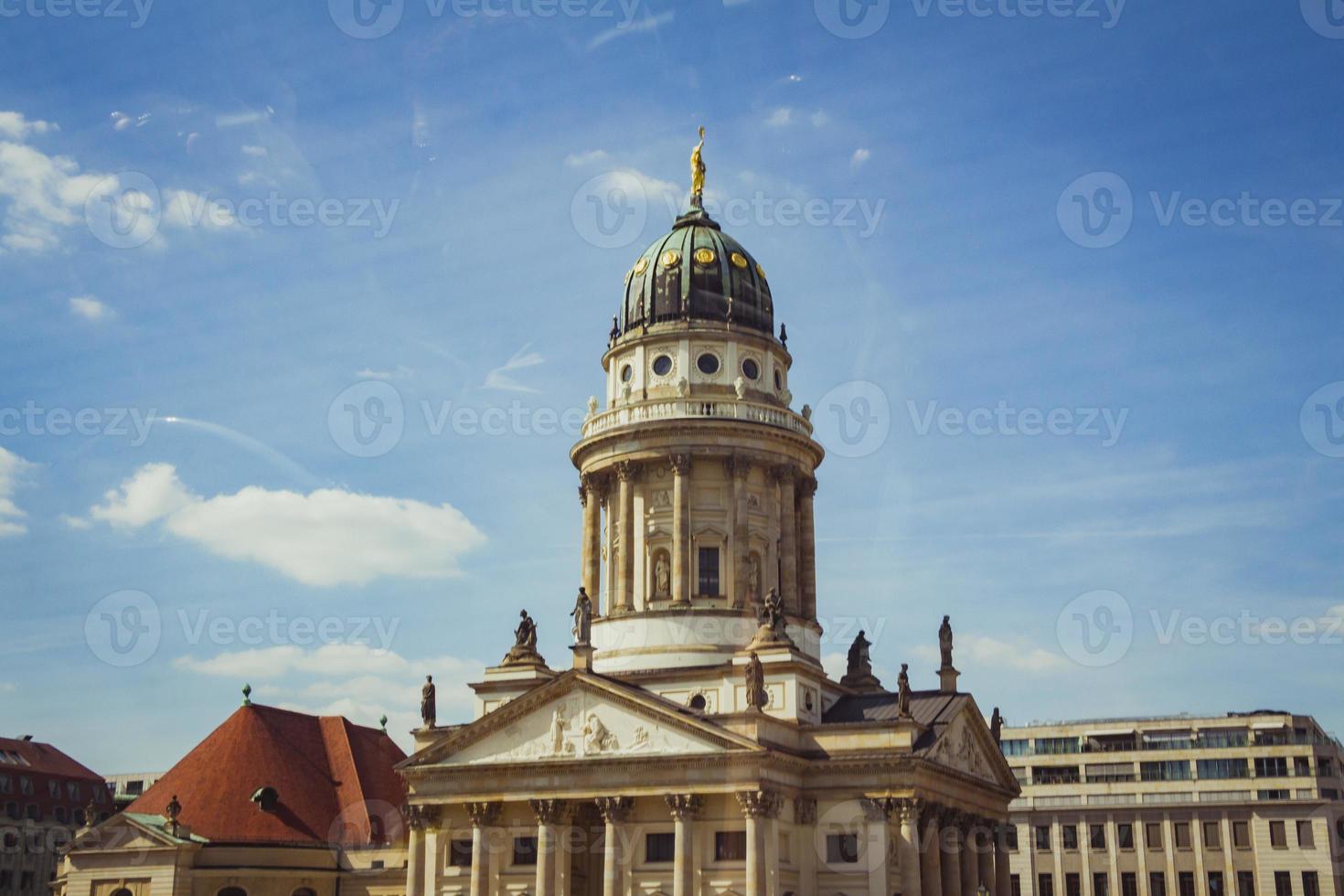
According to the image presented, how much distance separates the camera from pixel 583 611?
2653 inches

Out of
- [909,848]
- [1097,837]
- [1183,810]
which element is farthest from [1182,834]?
[909,848]

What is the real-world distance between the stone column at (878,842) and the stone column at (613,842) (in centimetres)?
954

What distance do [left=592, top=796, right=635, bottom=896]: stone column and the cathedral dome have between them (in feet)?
81.2

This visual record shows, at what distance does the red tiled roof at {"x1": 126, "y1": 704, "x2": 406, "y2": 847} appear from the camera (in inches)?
2980

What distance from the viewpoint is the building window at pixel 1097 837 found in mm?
104938

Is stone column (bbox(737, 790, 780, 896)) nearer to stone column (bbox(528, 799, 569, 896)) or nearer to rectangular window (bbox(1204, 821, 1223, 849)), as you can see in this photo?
stone column (bbox(528, 799, 569, 896))

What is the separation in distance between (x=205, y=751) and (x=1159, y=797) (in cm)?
6128

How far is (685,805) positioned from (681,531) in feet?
47.1

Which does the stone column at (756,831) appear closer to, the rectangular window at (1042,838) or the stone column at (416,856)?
the stone column at (416,856)

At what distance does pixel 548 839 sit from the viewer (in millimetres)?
64625

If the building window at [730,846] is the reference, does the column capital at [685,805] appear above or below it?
above

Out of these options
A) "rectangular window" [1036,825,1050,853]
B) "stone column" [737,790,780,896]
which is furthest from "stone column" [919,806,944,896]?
"rectangular window" [1036,825,1050,853]

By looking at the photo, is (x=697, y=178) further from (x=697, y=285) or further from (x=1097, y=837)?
(x=1097, y=837)

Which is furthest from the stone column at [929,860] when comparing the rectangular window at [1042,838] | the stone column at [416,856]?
the rectangular window at [1042,838]
